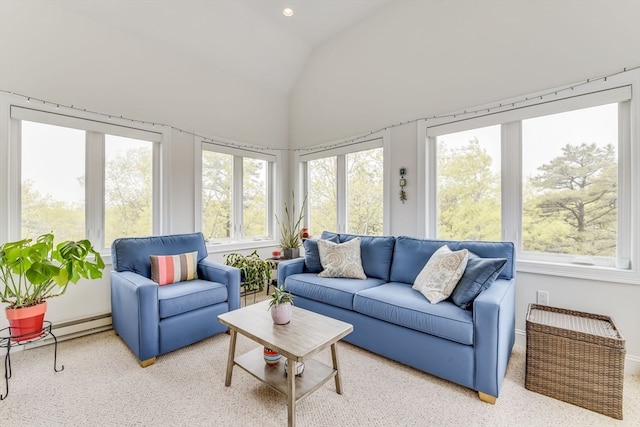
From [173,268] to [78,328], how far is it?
1048mm

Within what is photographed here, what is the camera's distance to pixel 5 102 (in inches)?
92.5

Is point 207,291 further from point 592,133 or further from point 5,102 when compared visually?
point 592,133

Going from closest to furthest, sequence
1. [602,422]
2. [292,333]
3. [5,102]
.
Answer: [602,422] → [292,333] → [5,102]

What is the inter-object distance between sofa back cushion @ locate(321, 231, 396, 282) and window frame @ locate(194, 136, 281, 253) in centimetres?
186

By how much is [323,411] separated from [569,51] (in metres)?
3.25

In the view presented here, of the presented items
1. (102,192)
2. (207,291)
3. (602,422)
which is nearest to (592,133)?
(602,422)

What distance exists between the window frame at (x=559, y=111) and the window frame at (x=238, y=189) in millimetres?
2421

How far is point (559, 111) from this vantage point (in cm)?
236

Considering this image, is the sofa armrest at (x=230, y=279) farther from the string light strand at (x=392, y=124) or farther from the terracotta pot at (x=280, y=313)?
the string light strand at (x=392, y=124)

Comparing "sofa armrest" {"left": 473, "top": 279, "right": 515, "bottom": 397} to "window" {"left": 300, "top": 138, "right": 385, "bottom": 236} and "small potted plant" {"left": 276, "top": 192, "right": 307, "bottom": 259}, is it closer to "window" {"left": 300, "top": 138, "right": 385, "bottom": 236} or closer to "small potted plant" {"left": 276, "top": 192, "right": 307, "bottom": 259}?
"window" {"left": 300, "top": 138, "right": 385, "bottom": 236}

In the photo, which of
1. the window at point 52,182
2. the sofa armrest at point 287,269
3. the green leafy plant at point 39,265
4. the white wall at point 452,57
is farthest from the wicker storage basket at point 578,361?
the window at point 52,182

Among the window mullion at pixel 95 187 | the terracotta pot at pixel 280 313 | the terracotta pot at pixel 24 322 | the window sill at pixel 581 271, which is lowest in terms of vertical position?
the terracotta pot at pixel 24 322

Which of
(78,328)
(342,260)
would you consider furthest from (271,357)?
(78,328)

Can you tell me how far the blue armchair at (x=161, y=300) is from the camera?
2170mm
